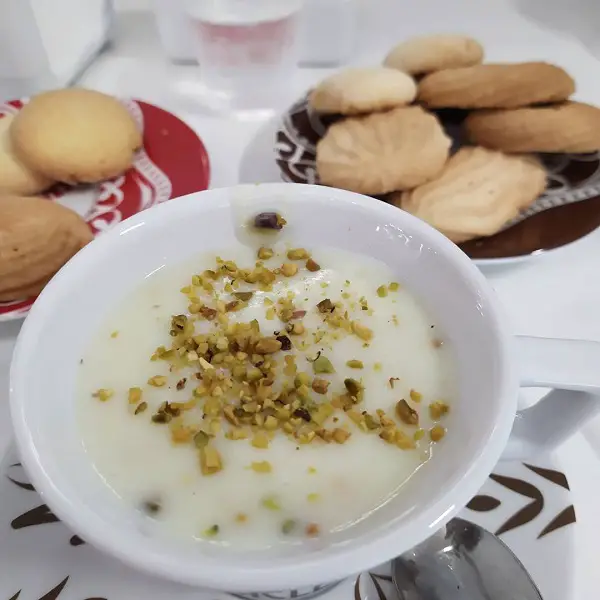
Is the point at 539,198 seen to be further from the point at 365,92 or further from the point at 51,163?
the point at 51,163

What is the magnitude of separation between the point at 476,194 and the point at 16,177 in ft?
1.77

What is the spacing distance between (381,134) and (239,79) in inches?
A: 13.0

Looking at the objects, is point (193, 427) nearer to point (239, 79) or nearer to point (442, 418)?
point (442, 418)

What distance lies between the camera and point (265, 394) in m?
0.44

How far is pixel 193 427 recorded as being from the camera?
0.43 metres

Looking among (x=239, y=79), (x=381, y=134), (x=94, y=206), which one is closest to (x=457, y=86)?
(x=381, y=134)

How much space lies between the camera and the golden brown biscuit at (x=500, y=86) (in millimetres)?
750

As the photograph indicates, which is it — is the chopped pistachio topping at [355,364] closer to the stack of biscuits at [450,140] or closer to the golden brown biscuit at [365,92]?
the stack of biscuits at [450,140]

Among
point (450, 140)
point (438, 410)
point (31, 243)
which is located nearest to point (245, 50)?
point (450, 140)

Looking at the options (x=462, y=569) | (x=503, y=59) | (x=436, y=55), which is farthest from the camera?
(x=503, y=59)

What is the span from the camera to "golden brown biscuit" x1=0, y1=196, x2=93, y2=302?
63 cm

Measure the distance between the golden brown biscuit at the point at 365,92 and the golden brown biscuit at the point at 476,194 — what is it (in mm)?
104

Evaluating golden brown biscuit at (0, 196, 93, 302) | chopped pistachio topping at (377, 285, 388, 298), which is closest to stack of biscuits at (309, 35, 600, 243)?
chopped pistachio topping at (377, 285, 388, 298)

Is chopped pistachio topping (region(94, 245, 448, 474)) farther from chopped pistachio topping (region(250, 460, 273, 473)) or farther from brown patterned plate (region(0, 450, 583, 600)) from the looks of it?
brown patterned plate (region(0, 450, 583, 600))
